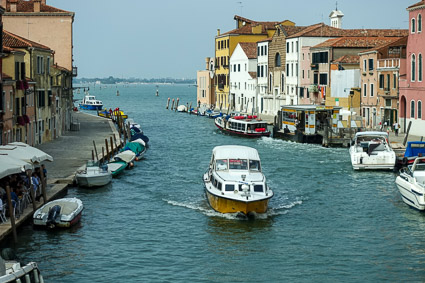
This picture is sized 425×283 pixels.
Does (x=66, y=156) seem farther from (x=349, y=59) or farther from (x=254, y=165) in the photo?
(x=349, y=59)

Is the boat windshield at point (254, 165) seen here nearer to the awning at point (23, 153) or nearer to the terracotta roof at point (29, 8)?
the awning at point (23, 153)

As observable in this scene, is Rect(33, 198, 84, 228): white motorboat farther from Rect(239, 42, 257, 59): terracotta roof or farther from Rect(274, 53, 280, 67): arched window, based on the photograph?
Rect(239, 42, 257, 59): terracotta roof

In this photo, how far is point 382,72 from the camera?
63.8 metres

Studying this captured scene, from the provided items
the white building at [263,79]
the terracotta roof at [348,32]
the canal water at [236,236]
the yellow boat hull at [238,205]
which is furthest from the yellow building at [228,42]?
the yellow boat hull at [238,205]

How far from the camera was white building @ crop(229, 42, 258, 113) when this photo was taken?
10338 centimetres

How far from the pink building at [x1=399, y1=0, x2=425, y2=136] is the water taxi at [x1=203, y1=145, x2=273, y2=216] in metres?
25.4

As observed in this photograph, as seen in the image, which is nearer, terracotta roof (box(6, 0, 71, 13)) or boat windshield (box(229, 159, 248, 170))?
boat windshield (box(229, 159, 248, 170))

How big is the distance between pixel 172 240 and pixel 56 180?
10.9 meters

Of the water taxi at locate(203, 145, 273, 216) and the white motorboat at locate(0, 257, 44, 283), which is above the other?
the water taxi at locate(203, 145, 273, 216)

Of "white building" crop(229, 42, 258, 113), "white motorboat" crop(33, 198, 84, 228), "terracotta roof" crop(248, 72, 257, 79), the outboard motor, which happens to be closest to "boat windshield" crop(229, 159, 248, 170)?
"white motorboat" crop(33, 198, 84, 228)

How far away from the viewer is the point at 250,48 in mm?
105125

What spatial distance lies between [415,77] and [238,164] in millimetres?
27984

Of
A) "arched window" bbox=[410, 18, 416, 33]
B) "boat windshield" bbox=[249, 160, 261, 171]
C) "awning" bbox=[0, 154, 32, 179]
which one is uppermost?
"arched window" bbox=[410, 18, 416, 33]

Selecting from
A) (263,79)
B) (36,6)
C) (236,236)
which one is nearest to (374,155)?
(236,236)
